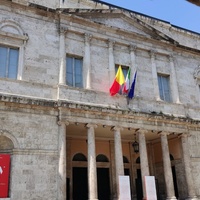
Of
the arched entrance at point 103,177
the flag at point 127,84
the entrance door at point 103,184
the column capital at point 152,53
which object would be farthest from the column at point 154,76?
the entrance door at point 103,184

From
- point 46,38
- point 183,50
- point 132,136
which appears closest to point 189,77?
point 183,50

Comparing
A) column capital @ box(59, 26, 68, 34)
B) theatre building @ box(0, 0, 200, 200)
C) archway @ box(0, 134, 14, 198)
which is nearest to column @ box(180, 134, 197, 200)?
theatre building @ box(0, 0, 200, 200)

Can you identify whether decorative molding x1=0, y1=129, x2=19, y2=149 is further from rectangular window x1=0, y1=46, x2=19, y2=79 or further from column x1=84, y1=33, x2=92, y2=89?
column x1=84, y1=33, x2=92, y2=89

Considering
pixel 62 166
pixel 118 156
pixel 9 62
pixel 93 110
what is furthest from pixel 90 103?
pixel 9 62

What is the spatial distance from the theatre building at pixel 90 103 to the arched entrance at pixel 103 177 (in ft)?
0.17

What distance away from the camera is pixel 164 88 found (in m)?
15.8

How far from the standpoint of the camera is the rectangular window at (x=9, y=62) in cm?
1191

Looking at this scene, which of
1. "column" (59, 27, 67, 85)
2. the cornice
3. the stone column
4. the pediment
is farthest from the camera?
the stone column

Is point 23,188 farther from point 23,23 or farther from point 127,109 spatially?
point 23,23

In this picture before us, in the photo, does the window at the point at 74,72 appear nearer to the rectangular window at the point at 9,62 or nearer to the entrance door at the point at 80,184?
the rectangular window at the point at 9,62

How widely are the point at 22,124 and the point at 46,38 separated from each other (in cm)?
445

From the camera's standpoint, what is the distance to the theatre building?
1095cm

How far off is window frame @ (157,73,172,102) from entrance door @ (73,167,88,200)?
597cm

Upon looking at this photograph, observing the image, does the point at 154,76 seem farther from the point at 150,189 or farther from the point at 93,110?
the point at 150,189
